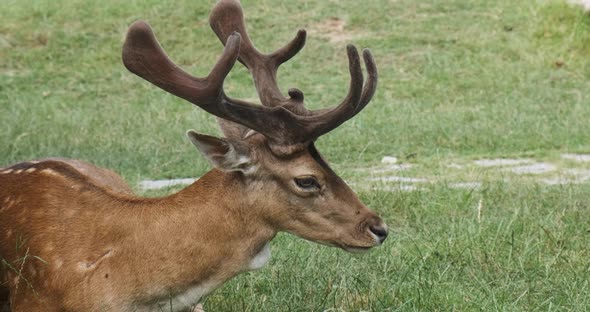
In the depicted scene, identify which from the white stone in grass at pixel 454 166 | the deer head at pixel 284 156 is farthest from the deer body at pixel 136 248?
the white stone in grass at pixel 454 166

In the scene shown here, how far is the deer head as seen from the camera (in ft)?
15.1

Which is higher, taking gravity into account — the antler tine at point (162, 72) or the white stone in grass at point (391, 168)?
the antler tine at point (162, 72)

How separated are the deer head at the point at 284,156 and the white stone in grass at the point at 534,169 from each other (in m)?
5.12

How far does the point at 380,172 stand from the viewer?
9.76 meters

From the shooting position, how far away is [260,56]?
5430 mm

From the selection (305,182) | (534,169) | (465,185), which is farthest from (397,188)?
(305,182)

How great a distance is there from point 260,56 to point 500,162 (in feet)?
16.9

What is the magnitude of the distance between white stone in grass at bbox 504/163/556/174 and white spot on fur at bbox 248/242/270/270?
5.23 meters

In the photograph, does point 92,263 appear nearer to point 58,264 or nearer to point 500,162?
point 58,264

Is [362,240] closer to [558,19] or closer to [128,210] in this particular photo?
[128,210]

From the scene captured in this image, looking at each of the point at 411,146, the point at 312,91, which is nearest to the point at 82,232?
the point at 411,146

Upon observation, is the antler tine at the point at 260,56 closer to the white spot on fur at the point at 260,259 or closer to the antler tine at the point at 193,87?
the antler tine at the point at 193,87

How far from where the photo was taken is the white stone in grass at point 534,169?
965 centimetres

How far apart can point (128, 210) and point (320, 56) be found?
37.4 ft
